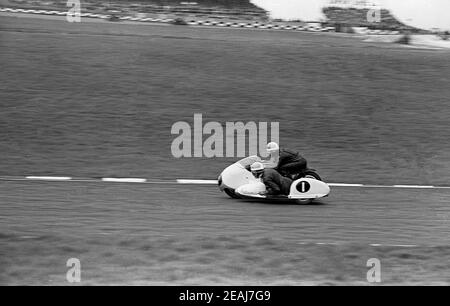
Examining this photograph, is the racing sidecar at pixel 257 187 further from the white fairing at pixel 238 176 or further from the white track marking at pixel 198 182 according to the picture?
the white track marking at pixel 198 182

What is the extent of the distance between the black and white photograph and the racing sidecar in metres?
0.04

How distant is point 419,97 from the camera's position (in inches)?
1014

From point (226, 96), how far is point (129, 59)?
515 cm

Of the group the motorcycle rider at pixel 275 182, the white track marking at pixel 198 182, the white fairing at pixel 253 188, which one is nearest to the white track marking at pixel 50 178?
the white track marking at pixel 198 182

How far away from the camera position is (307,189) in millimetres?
12164

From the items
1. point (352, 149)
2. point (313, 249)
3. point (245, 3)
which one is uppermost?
point (245, 3)

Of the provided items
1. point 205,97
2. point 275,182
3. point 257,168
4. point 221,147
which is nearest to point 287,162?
point 275,182

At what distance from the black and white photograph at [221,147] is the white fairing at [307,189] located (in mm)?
39

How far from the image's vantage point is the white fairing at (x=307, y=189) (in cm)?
1210

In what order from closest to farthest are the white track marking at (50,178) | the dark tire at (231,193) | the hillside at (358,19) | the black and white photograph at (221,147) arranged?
the black and white photograph at (221,147)
the dark tire at (231,193)
the white track marking at (50,178)
the hillside at (358,19)

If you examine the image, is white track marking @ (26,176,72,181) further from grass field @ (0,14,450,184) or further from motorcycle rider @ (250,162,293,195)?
motorcycle rider @ (250,162,293,195)

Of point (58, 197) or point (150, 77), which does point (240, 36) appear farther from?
point (58, 197)

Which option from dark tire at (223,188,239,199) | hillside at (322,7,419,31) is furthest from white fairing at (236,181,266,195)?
hillside at (322,7,419,31)
